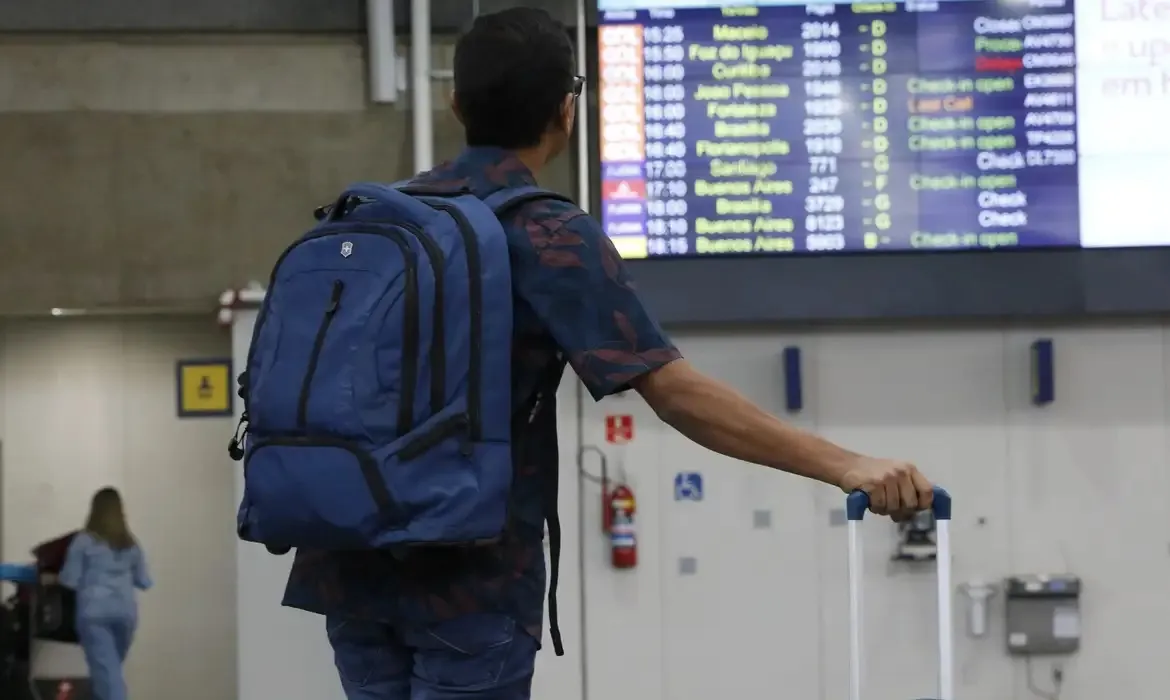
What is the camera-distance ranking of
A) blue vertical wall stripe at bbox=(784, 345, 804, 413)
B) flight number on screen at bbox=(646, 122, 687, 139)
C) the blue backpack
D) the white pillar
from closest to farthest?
1. the blue backpack
2. flight number on screen at bbox=(646, 122, 687, 139)
3. blue vertical wall stripe at bbox=(784, 345, 804, 413)
4. the white pillar

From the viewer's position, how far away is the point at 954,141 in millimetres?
4328

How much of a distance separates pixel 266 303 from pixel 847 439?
337 cm

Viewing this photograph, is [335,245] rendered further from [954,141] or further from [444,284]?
[954,141]

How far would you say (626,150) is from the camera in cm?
435

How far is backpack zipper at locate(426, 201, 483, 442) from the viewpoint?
53.4 inches

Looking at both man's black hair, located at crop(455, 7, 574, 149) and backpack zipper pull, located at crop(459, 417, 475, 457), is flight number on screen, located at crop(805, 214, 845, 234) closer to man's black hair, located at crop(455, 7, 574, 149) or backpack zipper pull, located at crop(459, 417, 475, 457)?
man's black hair, located at crop(455, 7, 574, 149)

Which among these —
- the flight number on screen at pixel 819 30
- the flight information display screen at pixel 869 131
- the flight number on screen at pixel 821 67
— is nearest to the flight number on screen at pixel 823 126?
the flight information display screen at pixel 869 131

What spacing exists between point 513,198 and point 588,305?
0.16 meters

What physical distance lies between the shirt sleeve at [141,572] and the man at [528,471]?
4.03 m

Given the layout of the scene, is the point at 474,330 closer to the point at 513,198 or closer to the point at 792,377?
the point at 513,198

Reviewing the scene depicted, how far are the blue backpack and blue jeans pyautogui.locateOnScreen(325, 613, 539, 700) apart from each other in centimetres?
13

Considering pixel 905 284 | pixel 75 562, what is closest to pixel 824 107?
pixel 905 284

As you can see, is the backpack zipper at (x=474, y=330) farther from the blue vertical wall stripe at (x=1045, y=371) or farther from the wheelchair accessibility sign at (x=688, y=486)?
the blue vertical wall stripe at (x=1045, y=371)

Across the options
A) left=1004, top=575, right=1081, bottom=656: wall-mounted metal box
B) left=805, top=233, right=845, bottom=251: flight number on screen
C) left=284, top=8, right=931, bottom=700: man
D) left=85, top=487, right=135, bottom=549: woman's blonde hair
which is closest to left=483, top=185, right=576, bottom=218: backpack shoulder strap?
left=284, top=8, right=931, bottom=700: man
